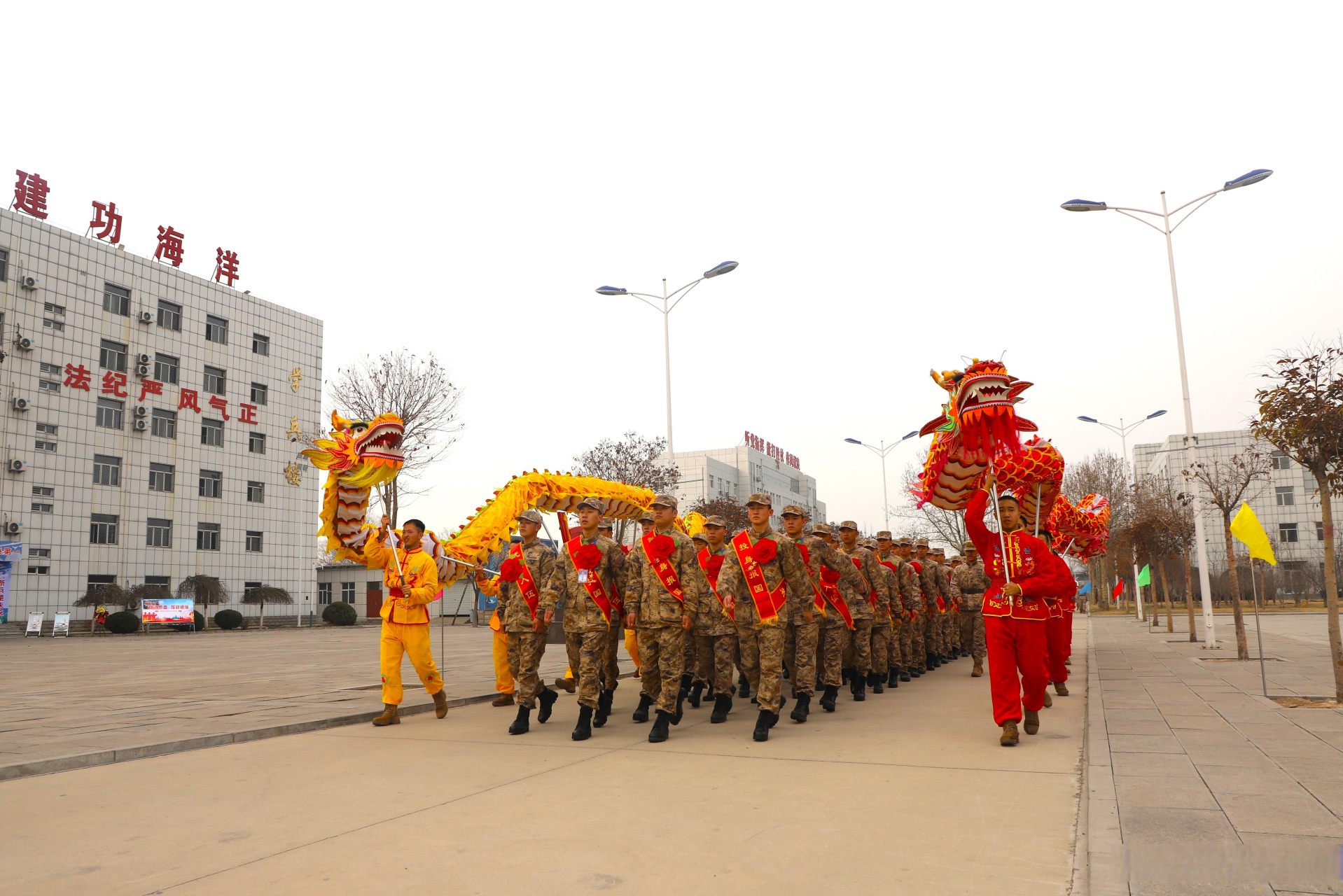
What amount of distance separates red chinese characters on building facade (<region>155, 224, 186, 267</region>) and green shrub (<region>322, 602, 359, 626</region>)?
17.4 metres

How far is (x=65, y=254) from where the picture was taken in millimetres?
35406

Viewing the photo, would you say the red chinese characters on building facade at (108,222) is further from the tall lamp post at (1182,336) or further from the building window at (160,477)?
the tall lamp post at (1182,336)

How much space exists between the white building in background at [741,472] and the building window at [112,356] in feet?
138

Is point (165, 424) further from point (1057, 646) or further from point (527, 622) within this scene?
point (1057, 646)

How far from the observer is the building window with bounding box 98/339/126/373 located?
36.6 m

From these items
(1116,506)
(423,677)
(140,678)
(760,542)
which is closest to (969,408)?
(760,542)

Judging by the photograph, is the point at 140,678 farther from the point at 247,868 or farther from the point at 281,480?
the point at 281,480

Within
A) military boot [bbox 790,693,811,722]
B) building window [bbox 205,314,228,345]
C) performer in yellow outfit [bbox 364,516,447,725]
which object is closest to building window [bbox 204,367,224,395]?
building window [bbox 205,314,228,345]

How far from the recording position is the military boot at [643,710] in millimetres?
8703

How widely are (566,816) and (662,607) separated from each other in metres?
2.90

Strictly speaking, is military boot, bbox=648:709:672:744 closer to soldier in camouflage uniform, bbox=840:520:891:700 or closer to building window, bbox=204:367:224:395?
soldier in camouflage uniform, bbox=840:520:891:700

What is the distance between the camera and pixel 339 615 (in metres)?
43.6

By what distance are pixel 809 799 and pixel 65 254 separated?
133ft

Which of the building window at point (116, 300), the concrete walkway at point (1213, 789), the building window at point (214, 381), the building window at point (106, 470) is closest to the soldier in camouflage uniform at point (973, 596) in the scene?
the concrete walkway at point (1213, 789)
